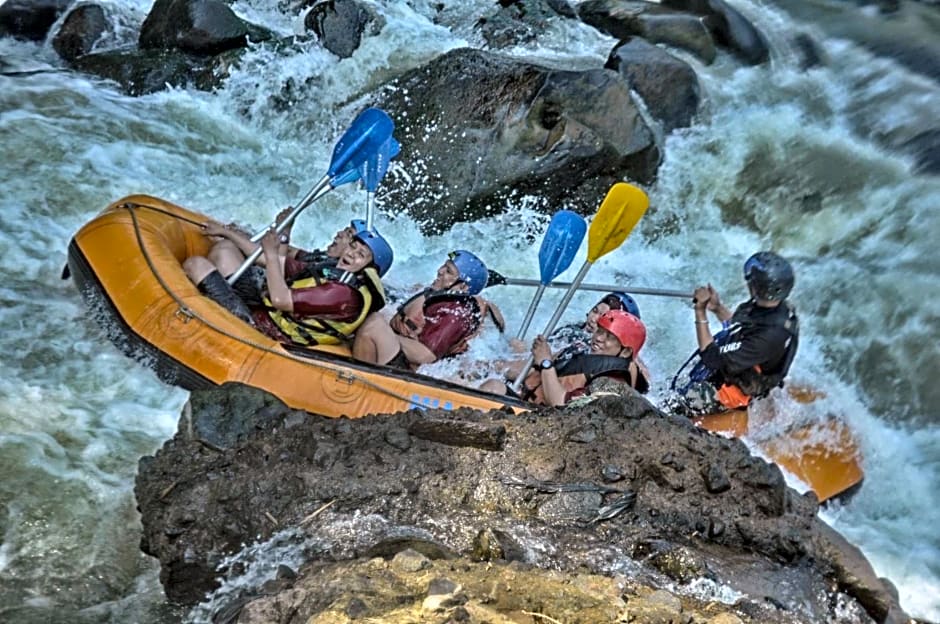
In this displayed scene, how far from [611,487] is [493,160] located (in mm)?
4065

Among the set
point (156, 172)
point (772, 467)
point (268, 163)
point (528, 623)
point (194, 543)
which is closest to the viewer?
point (528, 623)

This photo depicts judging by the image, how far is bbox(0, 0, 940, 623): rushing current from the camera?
407 centimetres

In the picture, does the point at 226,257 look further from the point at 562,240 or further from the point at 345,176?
the point at 562,240

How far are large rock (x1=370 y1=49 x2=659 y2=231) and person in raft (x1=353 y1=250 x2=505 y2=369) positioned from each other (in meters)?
1.70

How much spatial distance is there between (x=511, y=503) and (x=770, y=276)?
211cm

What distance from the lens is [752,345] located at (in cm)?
447

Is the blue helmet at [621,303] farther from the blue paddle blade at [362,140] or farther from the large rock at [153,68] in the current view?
the large rock at [153,68]

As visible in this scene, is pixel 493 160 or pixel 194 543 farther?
pixel 493 160

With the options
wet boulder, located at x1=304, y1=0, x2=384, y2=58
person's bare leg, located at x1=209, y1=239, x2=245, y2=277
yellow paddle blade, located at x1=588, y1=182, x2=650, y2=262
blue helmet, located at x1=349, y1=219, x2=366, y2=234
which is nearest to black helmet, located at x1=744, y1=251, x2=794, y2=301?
yellow paddle blade, located at x1=588, y1=182, x2=650, y2=262

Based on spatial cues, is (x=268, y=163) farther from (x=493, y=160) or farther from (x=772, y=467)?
(x=772, y=467)

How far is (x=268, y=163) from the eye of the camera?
7.16 metres

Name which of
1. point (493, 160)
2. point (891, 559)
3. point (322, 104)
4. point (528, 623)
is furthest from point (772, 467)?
point (322, 104)

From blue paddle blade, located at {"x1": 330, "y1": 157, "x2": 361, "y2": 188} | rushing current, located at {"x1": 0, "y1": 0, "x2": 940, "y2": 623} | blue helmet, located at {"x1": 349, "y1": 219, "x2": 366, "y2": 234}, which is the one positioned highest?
blue paddle blade, located at {"x1": 330, "y1": 157, "x2": 361, "y2": 188}

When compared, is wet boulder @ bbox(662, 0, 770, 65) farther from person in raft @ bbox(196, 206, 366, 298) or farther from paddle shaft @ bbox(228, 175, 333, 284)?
person in raft @ bbox(196, 206, 366, 298)
